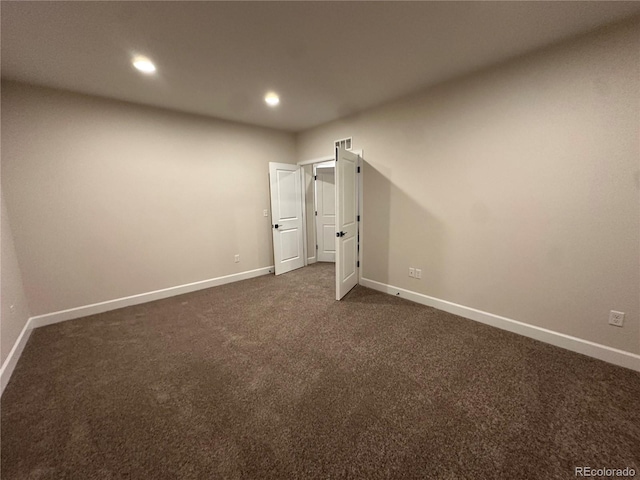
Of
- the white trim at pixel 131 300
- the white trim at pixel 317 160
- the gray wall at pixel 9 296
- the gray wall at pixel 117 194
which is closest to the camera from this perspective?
the gray wall at pixel 9 296

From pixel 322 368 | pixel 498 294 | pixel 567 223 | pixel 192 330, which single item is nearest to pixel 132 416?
pixel 192 330

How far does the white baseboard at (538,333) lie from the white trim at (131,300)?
2.81 metres

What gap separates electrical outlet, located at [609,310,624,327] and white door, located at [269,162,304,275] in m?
4.13

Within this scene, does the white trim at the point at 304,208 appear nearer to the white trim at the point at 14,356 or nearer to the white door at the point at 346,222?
the white door at the point at 346,222

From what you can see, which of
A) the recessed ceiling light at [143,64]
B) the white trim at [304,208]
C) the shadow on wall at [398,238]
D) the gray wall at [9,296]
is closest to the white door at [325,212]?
the white trim at [304,208]

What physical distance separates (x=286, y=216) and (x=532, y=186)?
3599 millimetres

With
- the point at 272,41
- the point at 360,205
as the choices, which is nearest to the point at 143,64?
the point at 272,41

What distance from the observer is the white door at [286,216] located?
4492mm

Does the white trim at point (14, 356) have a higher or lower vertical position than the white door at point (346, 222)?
lower

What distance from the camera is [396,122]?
3217 mm

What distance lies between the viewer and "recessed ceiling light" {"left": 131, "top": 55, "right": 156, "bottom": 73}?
85.7 inches

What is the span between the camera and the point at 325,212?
538 centimetres

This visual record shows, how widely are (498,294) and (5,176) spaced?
5.30 m

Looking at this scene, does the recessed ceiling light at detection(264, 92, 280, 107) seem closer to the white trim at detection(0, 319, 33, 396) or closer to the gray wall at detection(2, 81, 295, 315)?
the gray wall at detection(2, 81, 295, 315)
